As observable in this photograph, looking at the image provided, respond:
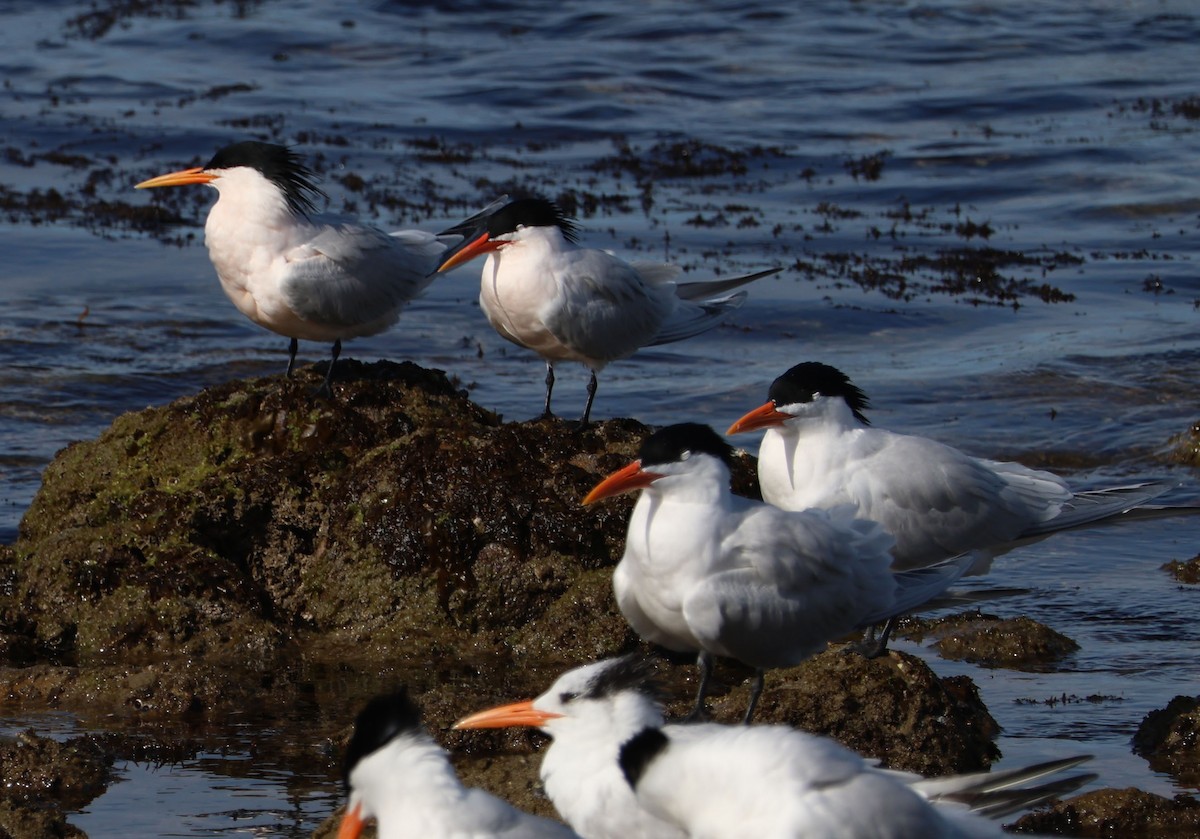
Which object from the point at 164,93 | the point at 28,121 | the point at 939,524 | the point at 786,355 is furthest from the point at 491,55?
the point at 939,524

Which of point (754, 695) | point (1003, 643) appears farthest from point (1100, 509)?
point (754, 695)

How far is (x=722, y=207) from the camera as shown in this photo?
16828 millimetres

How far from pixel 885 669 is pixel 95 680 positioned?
266cm

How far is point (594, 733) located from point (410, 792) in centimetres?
69

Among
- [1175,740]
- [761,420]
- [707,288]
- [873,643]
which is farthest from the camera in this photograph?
[707,288]

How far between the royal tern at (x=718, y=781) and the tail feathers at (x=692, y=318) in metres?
3.93

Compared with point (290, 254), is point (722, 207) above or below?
below

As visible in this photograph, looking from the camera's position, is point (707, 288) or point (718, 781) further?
point (707, 288)

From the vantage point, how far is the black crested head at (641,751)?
3934 mm

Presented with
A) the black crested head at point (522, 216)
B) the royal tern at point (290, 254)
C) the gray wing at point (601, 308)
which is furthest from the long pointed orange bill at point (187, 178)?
the gray wing at point (601, 308)

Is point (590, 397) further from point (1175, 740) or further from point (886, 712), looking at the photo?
point (1175, 740)

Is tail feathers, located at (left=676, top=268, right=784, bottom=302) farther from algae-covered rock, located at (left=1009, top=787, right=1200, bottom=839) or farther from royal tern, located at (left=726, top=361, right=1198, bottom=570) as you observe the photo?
algae-covered rock, located at (left=1009, top=787, right=1200, bottom=839)

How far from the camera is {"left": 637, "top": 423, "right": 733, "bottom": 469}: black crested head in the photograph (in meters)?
5.01

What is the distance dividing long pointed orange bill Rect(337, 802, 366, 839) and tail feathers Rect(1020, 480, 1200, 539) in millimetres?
3159
